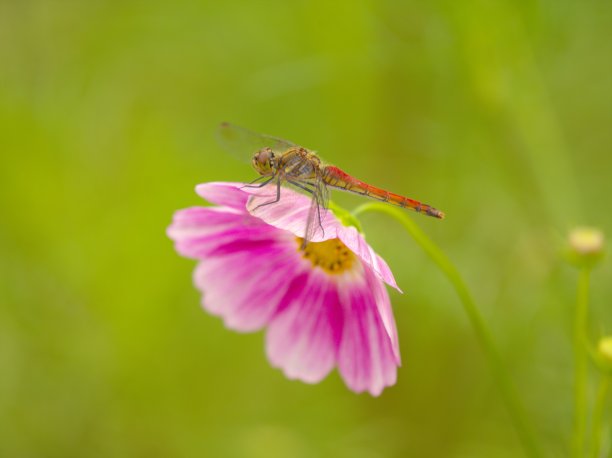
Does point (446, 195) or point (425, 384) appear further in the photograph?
point (446, 195)

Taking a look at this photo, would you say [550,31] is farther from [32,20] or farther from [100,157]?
[32,20]

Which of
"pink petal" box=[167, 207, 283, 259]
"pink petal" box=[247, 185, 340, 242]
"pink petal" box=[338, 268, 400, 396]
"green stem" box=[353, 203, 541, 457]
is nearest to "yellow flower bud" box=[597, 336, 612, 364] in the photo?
"green stem" box=[353, 203, 541, 457]

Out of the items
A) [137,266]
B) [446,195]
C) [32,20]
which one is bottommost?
[137,266]

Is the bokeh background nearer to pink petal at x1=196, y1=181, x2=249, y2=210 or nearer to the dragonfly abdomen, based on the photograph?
the dragonfly abdomen

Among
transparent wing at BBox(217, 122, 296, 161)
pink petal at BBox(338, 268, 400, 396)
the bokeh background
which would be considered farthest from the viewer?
the bokeh background

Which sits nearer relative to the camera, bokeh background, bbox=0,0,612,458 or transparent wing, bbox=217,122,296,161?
transparent wing, bbox=217,122,296,161

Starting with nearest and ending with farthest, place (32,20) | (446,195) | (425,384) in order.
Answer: (425,384)
(446,195)
(32,20)

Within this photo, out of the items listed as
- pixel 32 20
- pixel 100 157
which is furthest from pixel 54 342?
pixel 32 20
